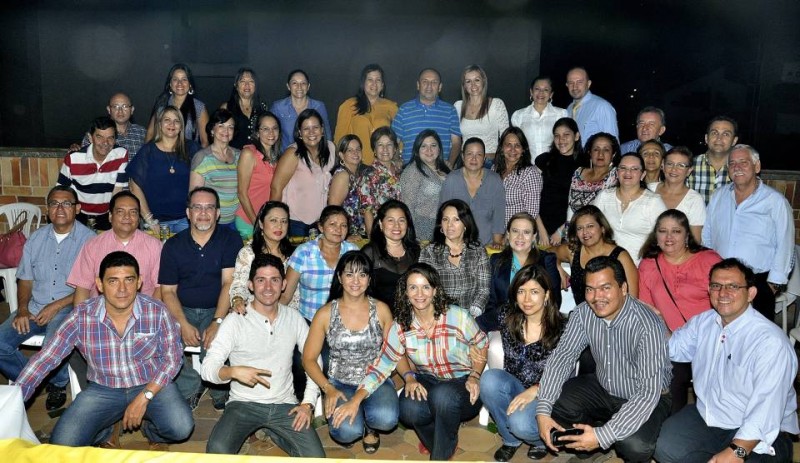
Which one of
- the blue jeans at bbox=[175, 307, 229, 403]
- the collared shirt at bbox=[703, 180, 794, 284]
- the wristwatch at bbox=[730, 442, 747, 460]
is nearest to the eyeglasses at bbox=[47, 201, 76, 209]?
the blue jeans at bbox=[175, 307, 229, 403]

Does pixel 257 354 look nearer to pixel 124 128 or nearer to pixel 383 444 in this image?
pixel 383 444

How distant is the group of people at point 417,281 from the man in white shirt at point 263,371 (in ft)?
0.04

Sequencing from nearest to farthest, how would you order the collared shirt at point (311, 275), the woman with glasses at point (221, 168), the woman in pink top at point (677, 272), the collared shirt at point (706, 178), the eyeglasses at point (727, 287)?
the eyeglasses at point (727, 287) < the woman in pink top at point (677, 272) < the collared shirt at point (311, 275) < the collared shirt at point (706, 178) < the woman with glasses at point (221, 168)

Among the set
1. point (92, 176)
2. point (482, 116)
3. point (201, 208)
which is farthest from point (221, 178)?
point (482, 116)

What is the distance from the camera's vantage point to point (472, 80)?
589 cm

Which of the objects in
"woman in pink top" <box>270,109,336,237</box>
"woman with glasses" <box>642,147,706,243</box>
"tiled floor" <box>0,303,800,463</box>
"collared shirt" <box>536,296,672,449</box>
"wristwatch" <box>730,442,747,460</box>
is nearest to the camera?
"wristwatch" <box>730,442,747,460</box>

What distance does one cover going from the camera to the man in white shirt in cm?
364

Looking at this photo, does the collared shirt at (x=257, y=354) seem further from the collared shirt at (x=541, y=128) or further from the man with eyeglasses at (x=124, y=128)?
the collared shirt at (x=541, y=128)

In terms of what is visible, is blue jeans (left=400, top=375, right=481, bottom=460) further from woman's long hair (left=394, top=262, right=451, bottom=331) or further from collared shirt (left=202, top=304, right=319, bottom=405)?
collared shirt (left=202, top=304, right=319, bottom=405)

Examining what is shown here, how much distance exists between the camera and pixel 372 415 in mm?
3869

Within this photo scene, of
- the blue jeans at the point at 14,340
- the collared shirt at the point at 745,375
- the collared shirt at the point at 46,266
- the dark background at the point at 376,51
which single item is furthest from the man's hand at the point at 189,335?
the dark background at the point at 376,51

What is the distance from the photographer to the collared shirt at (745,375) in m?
3.22

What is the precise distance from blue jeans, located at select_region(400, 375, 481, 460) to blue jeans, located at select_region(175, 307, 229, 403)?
122 centimetres

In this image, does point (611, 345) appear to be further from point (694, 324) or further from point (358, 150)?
point (358, 150)
